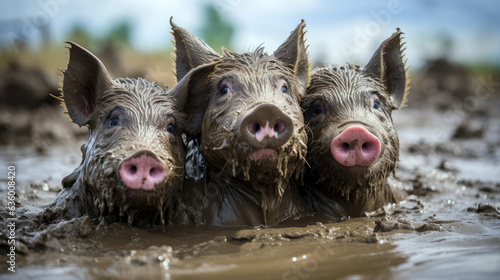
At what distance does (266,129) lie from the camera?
4.24 m

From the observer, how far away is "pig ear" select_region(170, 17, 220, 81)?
5.35 metres

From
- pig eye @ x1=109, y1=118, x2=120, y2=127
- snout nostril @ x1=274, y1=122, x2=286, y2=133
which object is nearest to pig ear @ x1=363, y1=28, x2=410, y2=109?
snout nostril @ x1=274, y1=122, x2=286, y2=133

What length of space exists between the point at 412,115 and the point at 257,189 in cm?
1204

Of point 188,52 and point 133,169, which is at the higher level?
point 188,52

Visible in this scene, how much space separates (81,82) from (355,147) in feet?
8.11

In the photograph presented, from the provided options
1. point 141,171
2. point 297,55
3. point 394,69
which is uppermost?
point 297,55

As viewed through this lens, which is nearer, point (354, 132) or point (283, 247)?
point (283, 247)

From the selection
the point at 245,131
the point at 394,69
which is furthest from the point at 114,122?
the point at 394,69

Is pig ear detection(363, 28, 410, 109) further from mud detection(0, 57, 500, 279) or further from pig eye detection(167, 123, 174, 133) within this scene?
pig eye detection(167, 123, 174, 133)

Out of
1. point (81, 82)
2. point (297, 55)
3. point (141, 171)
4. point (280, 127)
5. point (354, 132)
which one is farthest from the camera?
point (297, 55)

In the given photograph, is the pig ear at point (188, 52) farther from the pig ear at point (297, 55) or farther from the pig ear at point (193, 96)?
the pig ear at point (297, 55)

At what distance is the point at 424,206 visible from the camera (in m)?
6.19

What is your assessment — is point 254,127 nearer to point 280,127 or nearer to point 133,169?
point 280,127

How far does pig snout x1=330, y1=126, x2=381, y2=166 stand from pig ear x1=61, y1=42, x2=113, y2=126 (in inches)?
80.7
